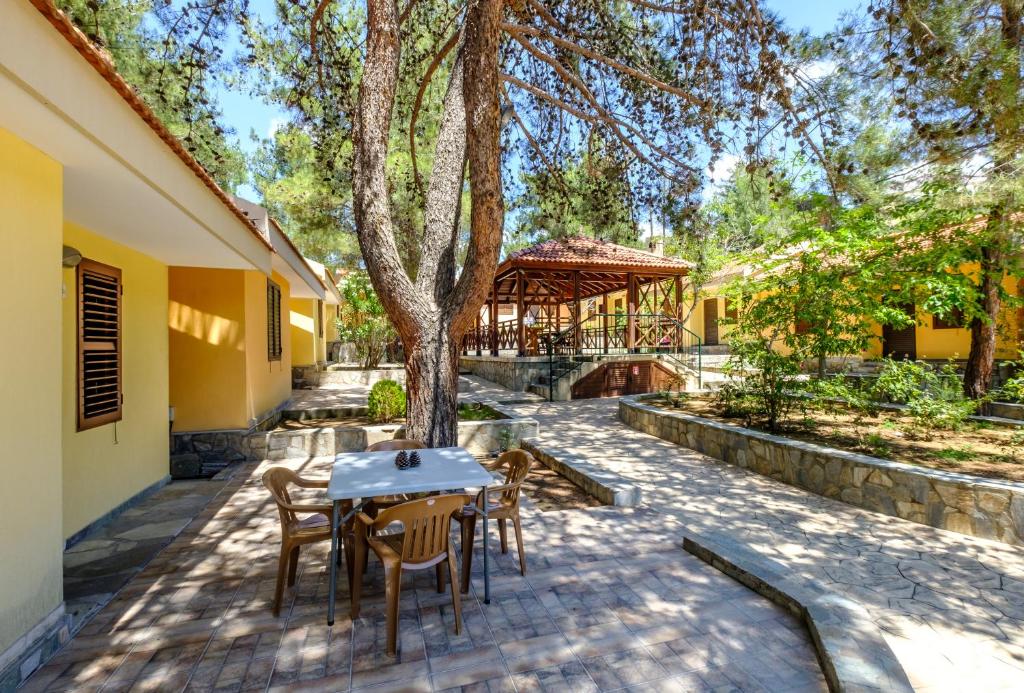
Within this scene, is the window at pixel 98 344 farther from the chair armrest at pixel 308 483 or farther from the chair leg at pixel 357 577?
the chair leg at pixel 357 577

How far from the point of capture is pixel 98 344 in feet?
14.8

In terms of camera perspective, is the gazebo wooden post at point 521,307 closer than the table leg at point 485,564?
No

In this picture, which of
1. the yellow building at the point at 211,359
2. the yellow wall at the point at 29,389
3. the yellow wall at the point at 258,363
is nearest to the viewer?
the yellow wall at the point at 29,389

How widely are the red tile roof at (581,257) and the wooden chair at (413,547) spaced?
1086 cm

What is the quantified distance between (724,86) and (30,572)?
29.4 feet

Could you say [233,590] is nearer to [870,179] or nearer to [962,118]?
[870,179]

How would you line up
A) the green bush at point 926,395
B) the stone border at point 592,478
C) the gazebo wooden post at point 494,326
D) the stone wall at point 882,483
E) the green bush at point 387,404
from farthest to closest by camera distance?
the gazebo wooden post at point 494,326 → the green bush at point 387,404 → the green bush at point 926,395 → the stone border at point 592,478 → the stone wall at point 882,483

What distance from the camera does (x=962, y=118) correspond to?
226 inches

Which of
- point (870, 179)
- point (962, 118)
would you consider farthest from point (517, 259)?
point (962, 118)

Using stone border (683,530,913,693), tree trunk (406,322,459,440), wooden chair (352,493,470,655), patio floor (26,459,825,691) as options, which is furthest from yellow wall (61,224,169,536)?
stone border (683,530,913,693)

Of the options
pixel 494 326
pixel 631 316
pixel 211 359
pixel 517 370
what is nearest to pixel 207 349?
pixel 211 359

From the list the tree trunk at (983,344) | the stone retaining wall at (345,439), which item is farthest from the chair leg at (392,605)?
the tree trunk at (983,344)

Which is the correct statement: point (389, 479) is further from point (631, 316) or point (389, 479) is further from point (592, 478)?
point (631, 316)

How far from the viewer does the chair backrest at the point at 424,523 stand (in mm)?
2525
